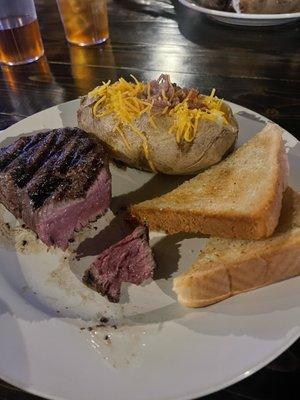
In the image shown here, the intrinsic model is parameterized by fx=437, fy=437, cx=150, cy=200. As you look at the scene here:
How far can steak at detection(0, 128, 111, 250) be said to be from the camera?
4.88ft

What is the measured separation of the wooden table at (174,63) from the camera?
240 cm

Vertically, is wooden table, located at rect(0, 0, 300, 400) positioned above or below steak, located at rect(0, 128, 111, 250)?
below

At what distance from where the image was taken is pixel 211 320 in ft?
4.00

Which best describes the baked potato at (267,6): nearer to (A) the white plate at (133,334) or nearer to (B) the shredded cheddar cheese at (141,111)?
(B) the shredded cheddar cheese at (141,111)

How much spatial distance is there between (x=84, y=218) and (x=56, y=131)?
381 mm

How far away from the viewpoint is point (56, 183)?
151 cm

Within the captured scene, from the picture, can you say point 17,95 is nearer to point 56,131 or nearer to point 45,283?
point 56,131

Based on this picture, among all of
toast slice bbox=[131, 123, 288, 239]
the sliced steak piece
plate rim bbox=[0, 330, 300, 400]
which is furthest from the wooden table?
plate rim bbox=[0, 330, 300, 400]

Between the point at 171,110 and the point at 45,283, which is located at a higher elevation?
the point at 171,110

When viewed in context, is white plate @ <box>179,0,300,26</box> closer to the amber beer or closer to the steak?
the amber beer

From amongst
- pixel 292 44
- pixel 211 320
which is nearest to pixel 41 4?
pixel 292 44

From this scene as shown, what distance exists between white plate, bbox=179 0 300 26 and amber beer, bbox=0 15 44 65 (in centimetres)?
103

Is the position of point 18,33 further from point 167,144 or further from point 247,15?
point 167,144

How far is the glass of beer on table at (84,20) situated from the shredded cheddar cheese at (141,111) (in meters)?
1.24
